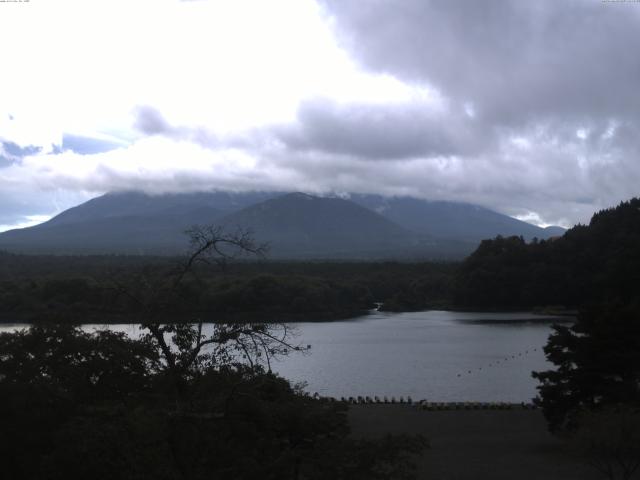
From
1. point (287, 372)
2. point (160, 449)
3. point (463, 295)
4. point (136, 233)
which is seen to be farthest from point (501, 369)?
point (136, 233)

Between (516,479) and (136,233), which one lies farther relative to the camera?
(136,233)

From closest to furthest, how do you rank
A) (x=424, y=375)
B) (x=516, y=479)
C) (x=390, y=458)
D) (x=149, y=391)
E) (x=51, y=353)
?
(x=390, y=458)
(x=149, y=391)
(x=51, y=353)
(x=516, y=479)
(x=424, y=375)

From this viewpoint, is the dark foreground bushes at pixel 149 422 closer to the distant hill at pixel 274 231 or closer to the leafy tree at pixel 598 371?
the leafy tree at pixel 598 371

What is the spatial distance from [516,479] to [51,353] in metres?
8.21

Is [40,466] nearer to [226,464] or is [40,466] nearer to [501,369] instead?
[226,464]

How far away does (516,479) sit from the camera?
40.9 feet

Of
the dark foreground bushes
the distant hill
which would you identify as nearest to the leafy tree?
the dark foreground bushes

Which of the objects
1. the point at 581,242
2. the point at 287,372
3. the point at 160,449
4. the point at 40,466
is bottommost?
the point at 287,372

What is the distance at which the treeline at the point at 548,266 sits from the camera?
56.5m

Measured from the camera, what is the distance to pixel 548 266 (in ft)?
190

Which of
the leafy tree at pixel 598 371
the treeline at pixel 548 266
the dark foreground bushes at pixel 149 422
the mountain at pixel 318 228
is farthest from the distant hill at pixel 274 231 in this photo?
the dark foreground bushes at pixel 149 422

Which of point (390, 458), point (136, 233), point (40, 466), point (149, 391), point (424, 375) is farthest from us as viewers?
point (136, 233)

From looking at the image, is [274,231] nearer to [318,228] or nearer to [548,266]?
[318,228]

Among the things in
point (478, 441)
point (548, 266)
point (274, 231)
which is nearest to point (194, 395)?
point (478, 441)
